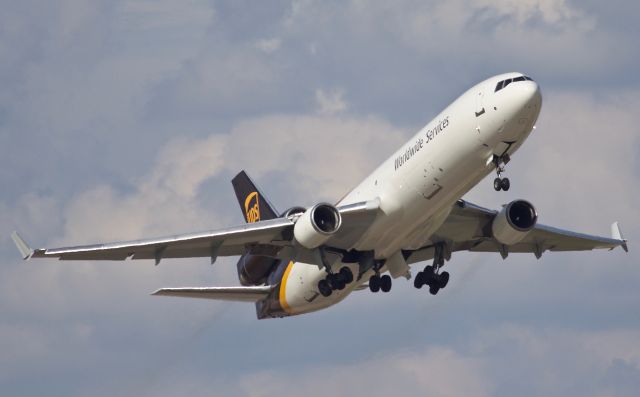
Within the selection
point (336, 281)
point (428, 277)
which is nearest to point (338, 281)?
point (336, 281)

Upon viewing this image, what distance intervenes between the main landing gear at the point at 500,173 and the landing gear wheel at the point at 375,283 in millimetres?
9861

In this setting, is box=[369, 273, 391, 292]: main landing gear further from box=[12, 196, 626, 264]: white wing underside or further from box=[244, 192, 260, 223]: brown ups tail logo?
box=[244, 192, 260, 223]: brown ups tail logo

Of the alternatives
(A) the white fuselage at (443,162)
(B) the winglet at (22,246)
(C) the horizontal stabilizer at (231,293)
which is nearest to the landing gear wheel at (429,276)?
(A) the white fuselage at (443,162)

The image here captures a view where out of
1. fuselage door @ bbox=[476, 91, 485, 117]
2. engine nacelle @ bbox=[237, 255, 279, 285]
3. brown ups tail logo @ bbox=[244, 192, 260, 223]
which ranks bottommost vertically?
fuselage door @ bbox=[476, 91, 485, 117]

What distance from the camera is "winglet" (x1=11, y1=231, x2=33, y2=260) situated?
56.2m

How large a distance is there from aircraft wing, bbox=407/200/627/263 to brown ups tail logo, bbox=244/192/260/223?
8.08 m

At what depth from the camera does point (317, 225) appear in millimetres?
57844

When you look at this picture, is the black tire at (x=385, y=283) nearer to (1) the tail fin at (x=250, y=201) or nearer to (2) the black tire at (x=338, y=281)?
(2) the black tire at (x=338, y=281)

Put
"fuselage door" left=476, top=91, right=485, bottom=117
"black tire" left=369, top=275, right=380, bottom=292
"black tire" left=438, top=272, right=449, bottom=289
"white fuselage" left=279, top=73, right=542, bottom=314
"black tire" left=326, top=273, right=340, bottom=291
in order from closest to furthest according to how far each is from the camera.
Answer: "white fuselage" left=279, top=73, right=542, bottom=314
"fuselage door" left=476, top=91, right=485, bottom=117
"black tire" left=326, top=273, right=340, bottom=291
"black tire" left=369, top=275, right=380, bottom=292
"black tire" left=438, top=272, right=449, bottom=289

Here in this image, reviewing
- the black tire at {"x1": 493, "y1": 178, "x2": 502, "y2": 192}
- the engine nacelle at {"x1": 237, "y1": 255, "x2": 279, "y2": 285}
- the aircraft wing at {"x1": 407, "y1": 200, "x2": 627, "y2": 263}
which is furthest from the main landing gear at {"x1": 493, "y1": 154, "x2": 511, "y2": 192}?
the engine nacelle at {"x1": 237, "y1": 255, "x2": 279, "y2": 285}

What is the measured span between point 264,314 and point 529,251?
12449 mm

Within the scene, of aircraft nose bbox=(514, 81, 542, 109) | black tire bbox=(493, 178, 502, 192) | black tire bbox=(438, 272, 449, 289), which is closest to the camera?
aircraft nose bbox=(514, 81, 542, 109)

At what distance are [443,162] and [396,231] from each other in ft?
15.0

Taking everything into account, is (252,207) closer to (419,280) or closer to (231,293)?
(231,293)
